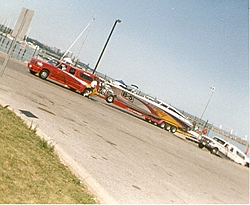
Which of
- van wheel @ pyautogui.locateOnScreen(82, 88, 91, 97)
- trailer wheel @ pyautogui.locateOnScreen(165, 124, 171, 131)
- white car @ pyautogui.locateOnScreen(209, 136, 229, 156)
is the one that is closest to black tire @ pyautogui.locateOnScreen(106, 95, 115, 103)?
van wheel @ pyautogui.locateOnScreen(82, 88, 91, 97)

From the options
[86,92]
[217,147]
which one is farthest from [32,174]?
[217,147]

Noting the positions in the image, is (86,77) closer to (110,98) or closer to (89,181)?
(110,98)

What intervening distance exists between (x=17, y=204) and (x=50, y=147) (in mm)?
2537

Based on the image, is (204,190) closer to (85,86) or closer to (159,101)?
(85,86)

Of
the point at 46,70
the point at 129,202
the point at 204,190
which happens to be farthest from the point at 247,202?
the point at 46,70

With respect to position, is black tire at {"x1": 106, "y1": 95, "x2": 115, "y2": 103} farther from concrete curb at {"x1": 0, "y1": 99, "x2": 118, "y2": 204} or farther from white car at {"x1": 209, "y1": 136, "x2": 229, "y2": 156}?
concrete curb at {"x1": 0, "y1": 99, "x2": 118, "y2": 204}

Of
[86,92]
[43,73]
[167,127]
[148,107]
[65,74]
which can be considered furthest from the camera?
[167,127]

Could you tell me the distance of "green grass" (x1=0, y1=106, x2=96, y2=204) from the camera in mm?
3518

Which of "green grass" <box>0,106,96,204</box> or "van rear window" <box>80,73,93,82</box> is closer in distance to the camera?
"green grass" <box>0,106,96,204</box>

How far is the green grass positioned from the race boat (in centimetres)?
1799

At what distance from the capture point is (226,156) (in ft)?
77.4

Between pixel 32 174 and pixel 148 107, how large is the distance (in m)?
20.0

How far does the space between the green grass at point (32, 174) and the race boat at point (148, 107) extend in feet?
59.0

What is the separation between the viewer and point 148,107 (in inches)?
936
